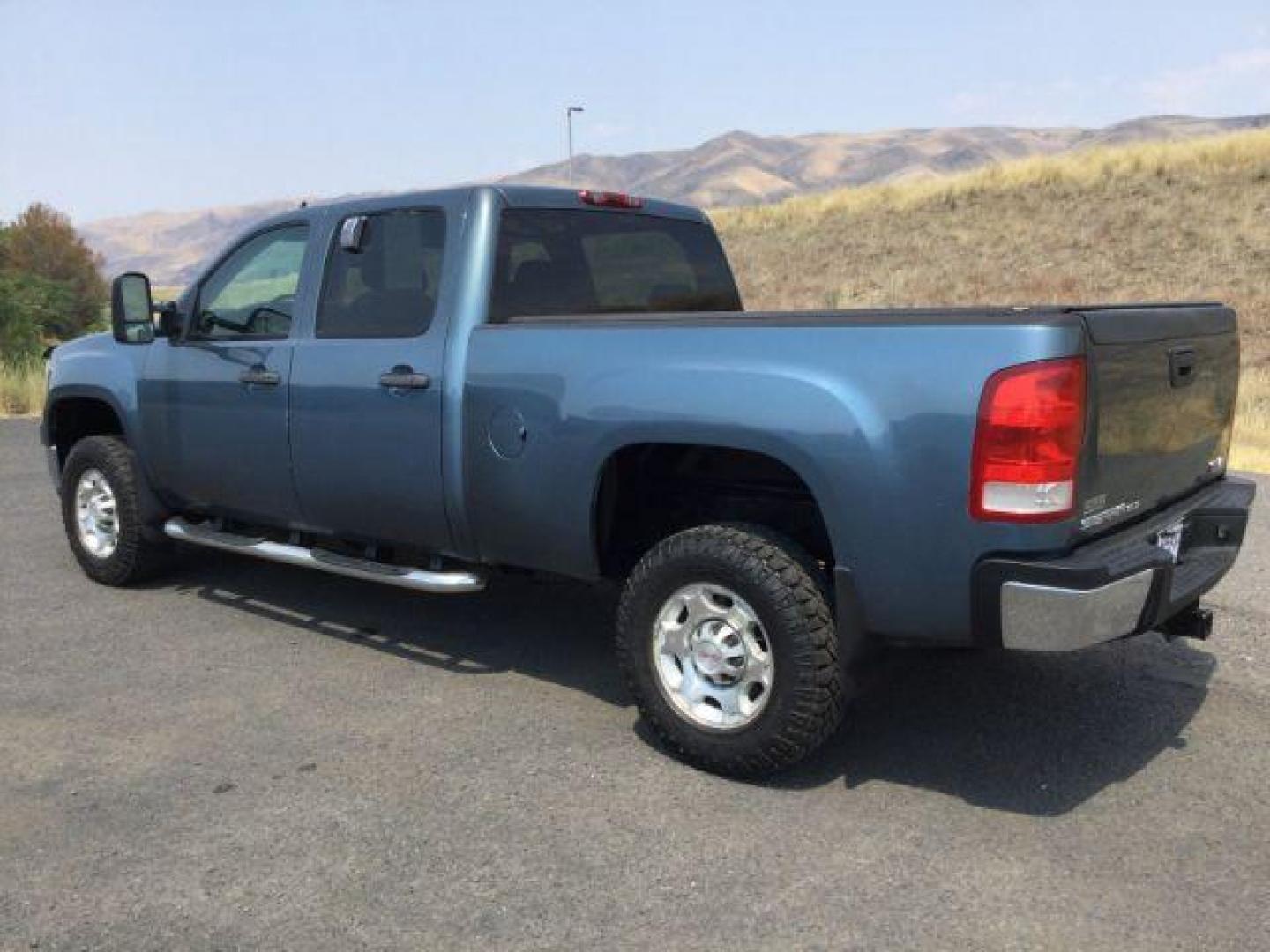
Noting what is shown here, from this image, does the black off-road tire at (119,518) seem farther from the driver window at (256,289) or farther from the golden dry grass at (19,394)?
the golden dry grass at (19,394)

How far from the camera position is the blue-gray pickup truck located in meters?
3.17

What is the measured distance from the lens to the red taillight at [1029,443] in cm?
306

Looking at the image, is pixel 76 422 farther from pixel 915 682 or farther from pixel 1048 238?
pixel 1048 238

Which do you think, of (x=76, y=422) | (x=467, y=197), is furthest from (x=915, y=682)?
(x=76, y=422)

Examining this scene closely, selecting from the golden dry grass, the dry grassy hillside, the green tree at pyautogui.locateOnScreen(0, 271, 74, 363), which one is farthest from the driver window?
the dry grassy hillside

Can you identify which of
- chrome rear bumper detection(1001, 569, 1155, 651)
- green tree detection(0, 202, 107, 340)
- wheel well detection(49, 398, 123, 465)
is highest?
green tree detection(0, 202, 107, 340)

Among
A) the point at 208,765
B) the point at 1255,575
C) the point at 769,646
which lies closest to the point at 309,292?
the point at 208,765

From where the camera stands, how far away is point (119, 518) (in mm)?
5863

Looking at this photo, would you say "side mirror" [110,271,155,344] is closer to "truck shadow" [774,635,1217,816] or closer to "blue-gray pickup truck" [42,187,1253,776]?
"blue-gray pickup truck" [42,187,1253,776]

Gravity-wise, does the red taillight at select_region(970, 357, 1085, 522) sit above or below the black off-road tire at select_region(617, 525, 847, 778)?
above

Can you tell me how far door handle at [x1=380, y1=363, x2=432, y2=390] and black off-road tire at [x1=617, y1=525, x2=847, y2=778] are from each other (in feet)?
3.70

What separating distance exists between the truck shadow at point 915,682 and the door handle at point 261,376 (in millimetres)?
1194

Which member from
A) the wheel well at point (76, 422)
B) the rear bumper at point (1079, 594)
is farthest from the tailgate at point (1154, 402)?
the wheel well at point (76, 422)

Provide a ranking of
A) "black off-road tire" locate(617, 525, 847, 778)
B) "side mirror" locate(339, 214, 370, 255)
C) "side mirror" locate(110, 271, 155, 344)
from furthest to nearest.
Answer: "side mirror" locate(110, 271, 155, 344), "side mirror" locate(339, 214, 370, 255), "black off-road tire" locate(617, 525, 847, 778)
